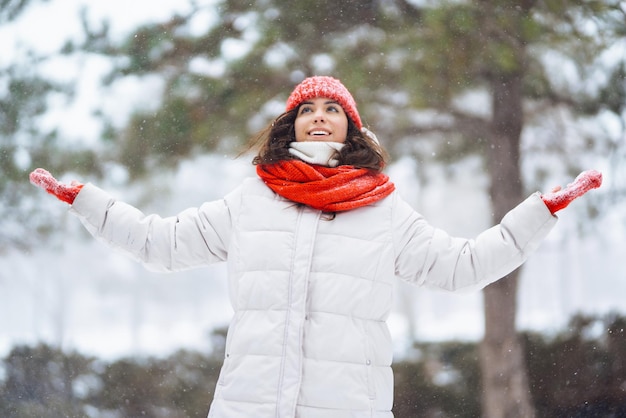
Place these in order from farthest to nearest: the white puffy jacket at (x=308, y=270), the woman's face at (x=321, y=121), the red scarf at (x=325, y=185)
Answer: the woman's face at (x=321, y=121), the red scarf at (x=325, y=185), the white puffy jacket at (x=308, y=270)

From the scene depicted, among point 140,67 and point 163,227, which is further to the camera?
point 140,67

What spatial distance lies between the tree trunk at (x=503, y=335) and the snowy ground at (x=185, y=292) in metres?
0.05

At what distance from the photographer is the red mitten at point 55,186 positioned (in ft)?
5.35

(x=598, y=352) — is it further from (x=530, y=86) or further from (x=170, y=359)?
(x=170, y=359)

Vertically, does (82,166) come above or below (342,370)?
above

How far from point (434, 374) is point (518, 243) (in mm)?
1575

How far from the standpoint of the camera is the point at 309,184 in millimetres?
1621

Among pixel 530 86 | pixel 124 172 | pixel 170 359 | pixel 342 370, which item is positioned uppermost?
pixel 530 86

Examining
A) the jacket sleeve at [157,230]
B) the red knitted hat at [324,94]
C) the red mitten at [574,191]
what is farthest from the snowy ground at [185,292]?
the red mitten at [574,191]

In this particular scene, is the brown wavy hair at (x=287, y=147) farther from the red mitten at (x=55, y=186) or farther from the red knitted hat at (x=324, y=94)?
the red mitten at (x=55, y=186)

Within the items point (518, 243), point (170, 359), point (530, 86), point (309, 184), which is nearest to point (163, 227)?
point (309, 184)

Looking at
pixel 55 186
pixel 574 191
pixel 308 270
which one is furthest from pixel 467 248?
pixel 55 186

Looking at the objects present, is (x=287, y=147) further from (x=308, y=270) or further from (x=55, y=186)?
(x=55, y=186)

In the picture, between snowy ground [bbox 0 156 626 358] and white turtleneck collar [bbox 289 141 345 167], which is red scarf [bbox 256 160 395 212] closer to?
white turtleneck collar [bbox 289 141 345 167]
